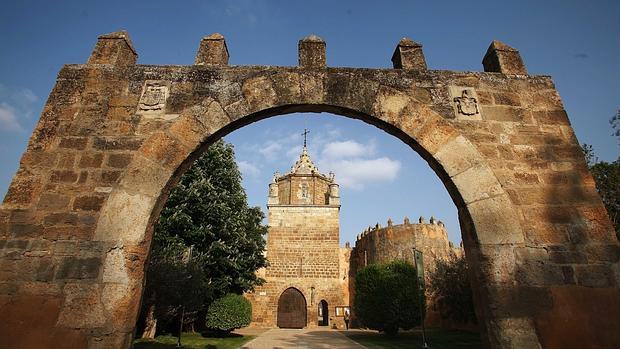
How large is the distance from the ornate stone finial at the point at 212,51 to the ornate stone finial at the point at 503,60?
3.74m

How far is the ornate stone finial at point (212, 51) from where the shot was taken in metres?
4.45

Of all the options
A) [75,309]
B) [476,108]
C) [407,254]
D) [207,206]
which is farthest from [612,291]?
[407,254]

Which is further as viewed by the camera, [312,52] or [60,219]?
[312,52]

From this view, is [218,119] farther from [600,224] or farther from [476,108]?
[600,224]

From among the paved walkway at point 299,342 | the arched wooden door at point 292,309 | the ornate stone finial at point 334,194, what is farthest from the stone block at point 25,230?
the ornate stone finial at point 334,194

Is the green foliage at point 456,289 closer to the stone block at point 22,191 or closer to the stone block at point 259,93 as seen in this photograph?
the stone block at point 259,93

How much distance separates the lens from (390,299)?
1745cm

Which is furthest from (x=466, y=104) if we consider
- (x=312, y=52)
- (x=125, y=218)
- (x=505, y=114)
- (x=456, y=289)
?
(x=456, y=289)

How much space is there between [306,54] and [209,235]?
12.4m

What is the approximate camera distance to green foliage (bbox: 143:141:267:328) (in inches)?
464

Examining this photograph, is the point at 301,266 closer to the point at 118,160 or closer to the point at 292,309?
the point at 292,309

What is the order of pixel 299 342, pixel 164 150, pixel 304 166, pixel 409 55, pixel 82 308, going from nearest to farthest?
1. pixel 82 308
2. pixel 164 150
3. pixel 409 55
4. pixel 299 342
5. pixel 304 166

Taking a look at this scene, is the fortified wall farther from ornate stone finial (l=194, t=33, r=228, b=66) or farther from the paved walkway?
ornate stone finial (l=194, t=33, r=228, b=66)

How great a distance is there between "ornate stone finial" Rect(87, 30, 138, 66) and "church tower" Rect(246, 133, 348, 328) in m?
22.2
